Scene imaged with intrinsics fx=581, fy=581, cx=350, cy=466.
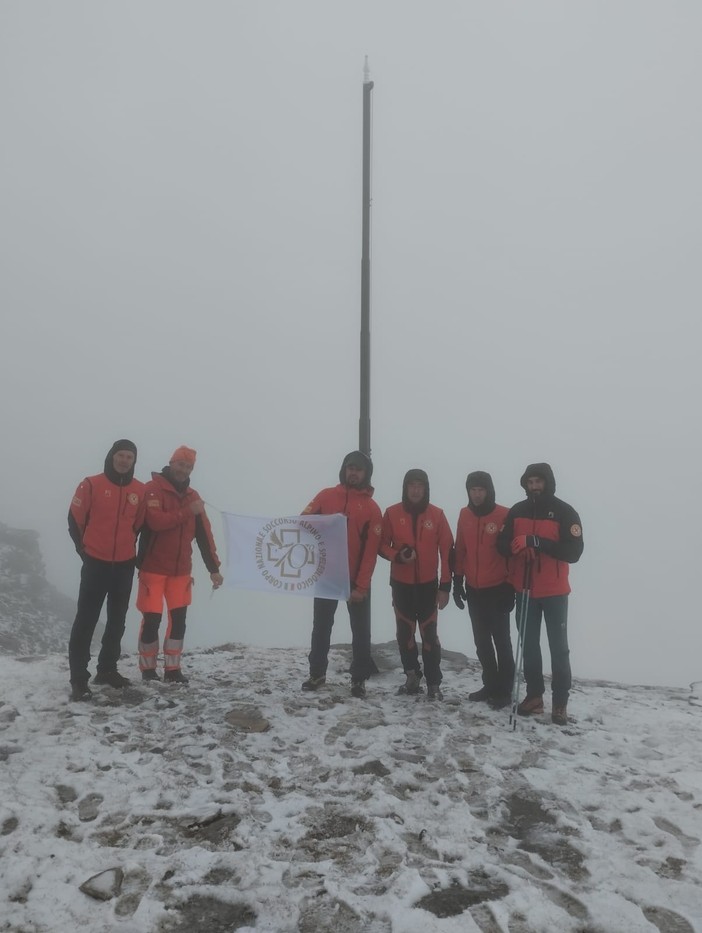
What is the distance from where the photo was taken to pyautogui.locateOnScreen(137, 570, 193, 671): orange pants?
8148mm

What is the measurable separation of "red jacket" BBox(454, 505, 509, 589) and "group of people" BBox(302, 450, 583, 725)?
14 mm

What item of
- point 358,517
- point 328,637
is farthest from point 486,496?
point 328,637

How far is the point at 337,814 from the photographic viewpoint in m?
4.81

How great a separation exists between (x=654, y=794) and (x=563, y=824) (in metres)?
1.22

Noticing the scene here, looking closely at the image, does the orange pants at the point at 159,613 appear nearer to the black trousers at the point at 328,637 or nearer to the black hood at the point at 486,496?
the black trousers at the point at 328,637

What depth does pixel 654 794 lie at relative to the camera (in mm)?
5359

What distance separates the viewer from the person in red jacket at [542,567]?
7.23 metres

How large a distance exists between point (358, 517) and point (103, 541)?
134 inches

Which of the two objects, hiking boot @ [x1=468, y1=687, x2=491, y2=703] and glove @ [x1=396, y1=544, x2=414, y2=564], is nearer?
hiking boot @ [x1=468, y1=687, x2=491, y2=703]

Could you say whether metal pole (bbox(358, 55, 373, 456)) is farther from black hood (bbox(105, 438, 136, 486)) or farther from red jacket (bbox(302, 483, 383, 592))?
black hood (bbox(105, 438, 136, 486))

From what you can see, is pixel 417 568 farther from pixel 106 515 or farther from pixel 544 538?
pixel 106 515

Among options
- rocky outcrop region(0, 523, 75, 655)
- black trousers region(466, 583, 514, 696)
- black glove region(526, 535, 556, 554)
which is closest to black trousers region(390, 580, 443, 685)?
black trousers region(466, 583, 514, 696)

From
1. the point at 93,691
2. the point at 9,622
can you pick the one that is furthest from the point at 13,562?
the point at 93,691

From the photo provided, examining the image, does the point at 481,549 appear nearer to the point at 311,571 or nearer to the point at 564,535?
the point at 564,535
